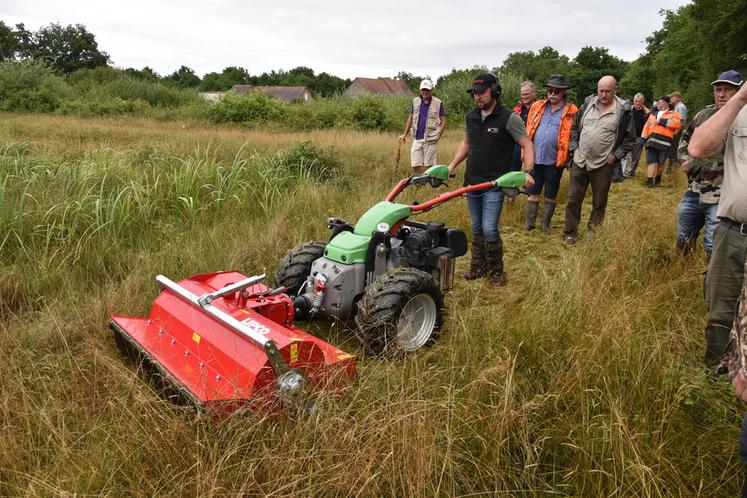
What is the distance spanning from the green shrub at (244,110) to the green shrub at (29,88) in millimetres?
7126

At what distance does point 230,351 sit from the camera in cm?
260

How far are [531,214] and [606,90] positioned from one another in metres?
1.79

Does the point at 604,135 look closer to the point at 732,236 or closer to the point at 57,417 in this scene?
the point at 732,236

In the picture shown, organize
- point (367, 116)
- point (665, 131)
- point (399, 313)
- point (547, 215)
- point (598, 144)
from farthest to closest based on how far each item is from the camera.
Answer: point (367, 116), point (665, 131), point (547, 215), point (598, 144), point (399, 313)

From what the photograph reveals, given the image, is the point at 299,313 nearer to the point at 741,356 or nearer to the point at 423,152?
the point at 741,356

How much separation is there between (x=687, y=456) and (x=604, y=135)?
434cm

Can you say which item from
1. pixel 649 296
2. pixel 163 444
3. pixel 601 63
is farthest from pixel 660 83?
pixel 163 444

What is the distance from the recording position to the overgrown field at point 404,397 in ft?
6.90

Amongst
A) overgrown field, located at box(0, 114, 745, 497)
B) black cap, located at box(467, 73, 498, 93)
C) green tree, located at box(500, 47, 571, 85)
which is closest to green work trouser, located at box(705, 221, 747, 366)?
overgrown field, located at box(0, 114, 745, 497)

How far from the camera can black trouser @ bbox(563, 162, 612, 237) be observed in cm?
599

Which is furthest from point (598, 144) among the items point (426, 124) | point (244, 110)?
point (244, 110)

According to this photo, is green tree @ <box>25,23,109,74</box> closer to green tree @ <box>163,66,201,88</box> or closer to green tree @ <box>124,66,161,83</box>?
green tree @ <box>163,66,201,88</box>

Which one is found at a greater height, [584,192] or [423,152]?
[423,152]

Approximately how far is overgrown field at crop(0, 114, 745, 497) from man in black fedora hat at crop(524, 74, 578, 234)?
5.27ft
